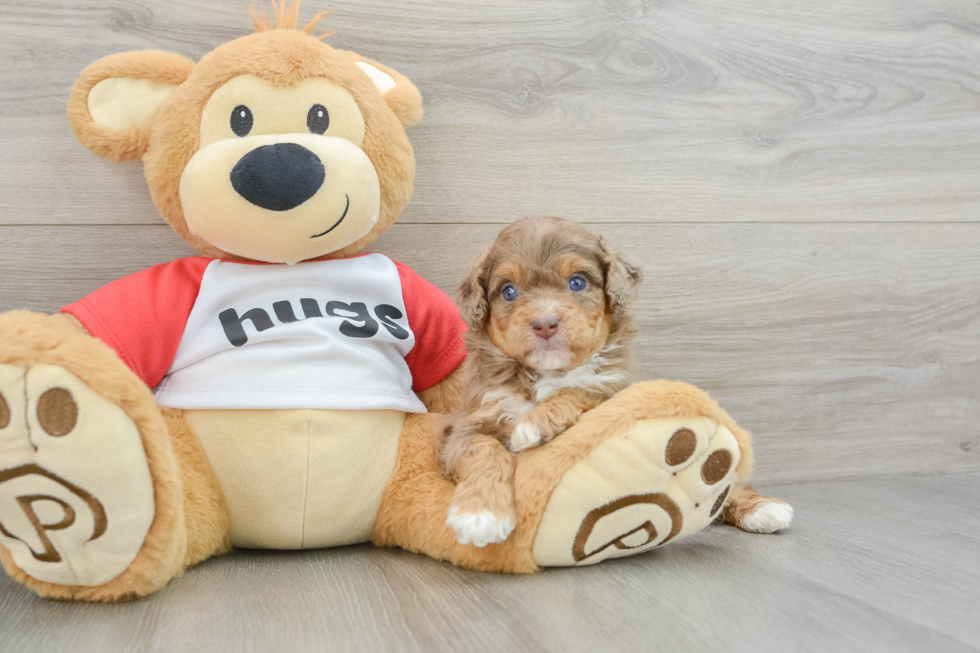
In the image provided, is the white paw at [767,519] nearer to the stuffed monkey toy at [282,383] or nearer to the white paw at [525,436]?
the stuffed monkey toy at [282,383]

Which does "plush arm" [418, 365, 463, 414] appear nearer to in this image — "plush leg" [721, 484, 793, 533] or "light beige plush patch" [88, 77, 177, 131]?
"plush leg" [721, 484, 793, 533]

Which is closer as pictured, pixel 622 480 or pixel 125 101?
pixel 622 480

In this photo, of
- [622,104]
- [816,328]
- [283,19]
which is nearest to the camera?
[283,19]

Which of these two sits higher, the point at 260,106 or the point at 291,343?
the point at 260,106

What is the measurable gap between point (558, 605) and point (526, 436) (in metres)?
0.25

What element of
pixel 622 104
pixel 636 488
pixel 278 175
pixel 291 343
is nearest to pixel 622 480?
pixel 636 488

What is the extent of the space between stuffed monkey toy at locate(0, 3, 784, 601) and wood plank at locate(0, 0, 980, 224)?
9.9 inches

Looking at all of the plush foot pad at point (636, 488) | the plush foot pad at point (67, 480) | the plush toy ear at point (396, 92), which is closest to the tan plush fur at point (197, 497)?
the plush foot pad at point (67, 480)

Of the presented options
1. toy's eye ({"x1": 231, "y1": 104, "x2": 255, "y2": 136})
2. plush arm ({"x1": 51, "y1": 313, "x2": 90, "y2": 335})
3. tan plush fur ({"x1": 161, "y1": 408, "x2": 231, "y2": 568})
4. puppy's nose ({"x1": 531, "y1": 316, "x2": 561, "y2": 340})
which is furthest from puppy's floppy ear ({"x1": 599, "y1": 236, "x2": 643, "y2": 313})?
plush arm ({"x1": 51, "y1": 313, "x2": 90, "y2": 335})

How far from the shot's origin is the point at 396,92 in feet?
4.45

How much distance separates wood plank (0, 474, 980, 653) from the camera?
91cm

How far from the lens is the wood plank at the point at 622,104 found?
4.74 ft

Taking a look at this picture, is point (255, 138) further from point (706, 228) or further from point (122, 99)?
point (706, 228)

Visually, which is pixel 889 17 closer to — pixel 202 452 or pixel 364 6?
pixel 364 6
